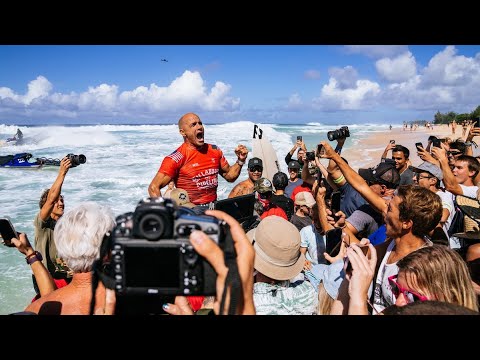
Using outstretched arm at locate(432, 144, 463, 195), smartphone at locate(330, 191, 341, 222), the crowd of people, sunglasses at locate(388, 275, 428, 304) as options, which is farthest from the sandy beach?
sunglasses at locate(388, 275, 428, 304)

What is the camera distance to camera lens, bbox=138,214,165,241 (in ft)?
4.17

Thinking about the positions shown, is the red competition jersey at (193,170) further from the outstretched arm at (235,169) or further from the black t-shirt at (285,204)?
the black t-shirt at (285,204)

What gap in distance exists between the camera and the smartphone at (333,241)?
Result: 2426 millimetres

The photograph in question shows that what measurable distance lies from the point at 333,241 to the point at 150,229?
1.53 metres

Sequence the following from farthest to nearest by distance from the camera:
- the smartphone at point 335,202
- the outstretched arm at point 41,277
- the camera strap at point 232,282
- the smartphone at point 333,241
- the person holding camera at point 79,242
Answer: the smartphone at point 335,202 → the smartphone at point 333,241 → the outstretched arm at point 41,277 → the person holding camera at point 79,242 → the camera strap at point 232,282

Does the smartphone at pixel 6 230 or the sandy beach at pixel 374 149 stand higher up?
the sandy beach at pixel 374 149

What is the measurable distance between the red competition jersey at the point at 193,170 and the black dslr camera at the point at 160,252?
2.39 meters

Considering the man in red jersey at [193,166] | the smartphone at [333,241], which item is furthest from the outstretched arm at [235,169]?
the smartphone at [333,241]

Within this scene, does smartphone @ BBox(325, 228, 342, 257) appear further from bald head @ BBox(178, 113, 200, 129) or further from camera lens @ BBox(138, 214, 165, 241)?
bald head @ BBox(178, 113, 200, 129)

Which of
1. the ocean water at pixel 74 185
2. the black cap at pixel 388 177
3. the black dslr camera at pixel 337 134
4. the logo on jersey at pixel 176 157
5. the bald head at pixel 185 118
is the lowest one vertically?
the ocean water at pixel 74 185
